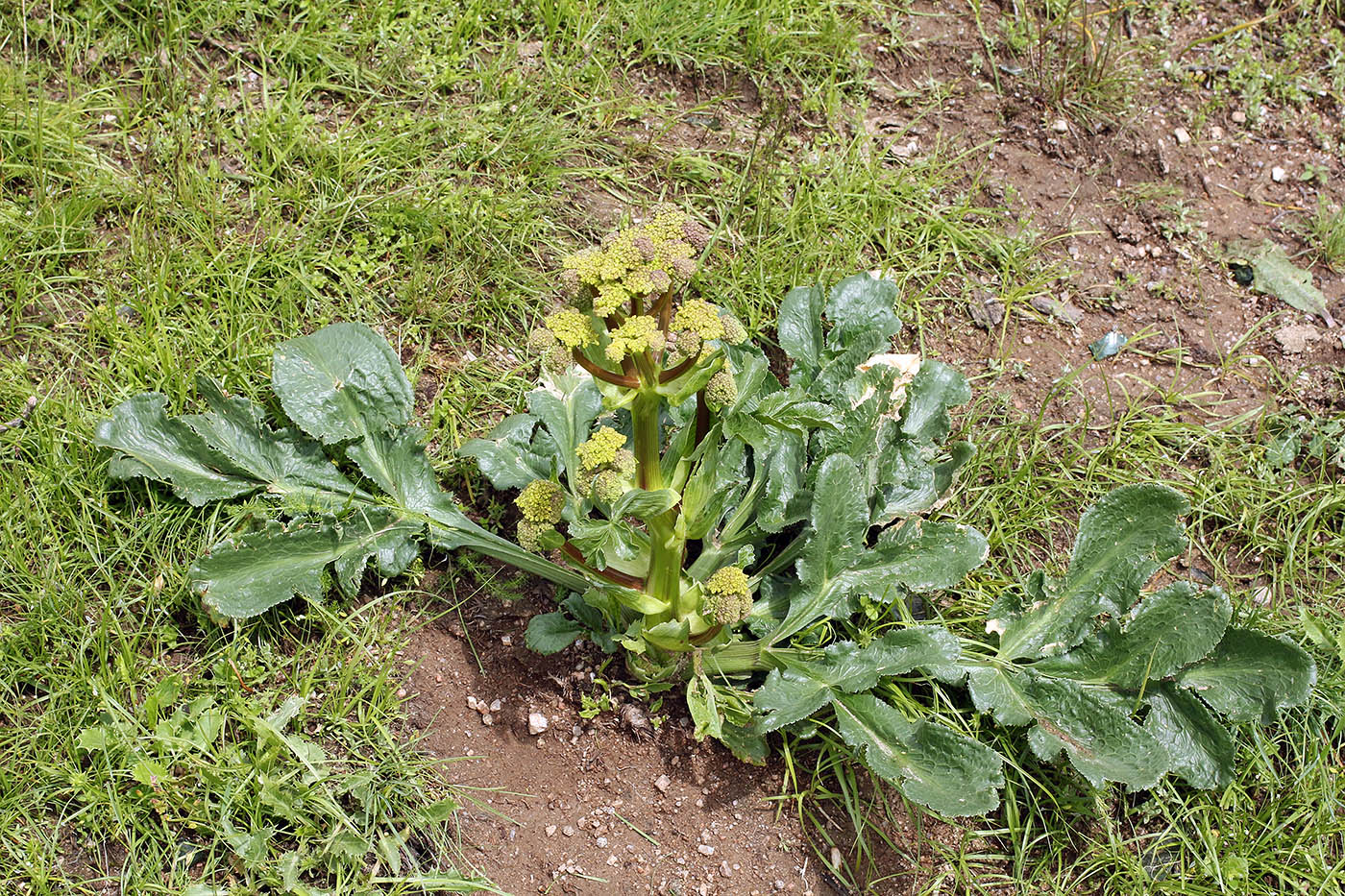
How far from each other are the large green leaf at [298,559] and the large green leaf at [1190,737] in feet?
6.30

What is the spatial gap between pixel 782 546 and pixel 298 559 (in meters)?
1.28

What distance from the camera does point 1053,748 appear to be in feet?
8.81

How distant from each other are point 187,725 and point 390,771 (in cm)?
51

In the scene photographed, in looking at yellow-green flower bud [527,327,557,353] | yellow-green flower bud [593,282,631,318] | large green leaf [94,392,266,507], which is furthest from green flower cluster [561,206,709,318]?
large green leaf [94,392,266,507]

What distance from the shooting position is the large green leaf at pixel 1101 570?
2.89m

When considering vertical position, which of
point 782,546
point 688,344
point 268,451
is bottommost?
point 782,546

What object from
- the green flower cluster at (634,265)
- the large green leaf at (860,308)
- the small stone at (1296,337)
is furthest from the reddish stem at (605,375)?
the small stone at (1296,337)

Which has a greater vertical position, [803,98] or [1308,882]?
[803,98]

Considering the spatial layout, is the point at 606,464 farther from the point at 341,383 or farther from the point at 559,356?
the point at 341,383

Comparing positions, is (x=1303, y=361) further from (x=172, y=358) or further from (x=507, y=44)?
(x=172, y=358)

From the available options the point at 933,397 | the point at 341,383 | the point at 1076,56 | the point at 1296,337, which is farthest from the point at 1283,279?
the point at 341,383

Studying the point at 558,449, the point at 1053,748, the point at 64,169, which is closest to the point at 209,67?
the point at 64,169

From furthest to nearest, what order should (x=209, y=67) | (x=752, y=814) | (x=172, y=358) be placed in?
(x=209, y=67) → (x=172, y=358) → (x=752, y=814)

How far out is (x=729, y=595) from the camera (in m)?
2.58
